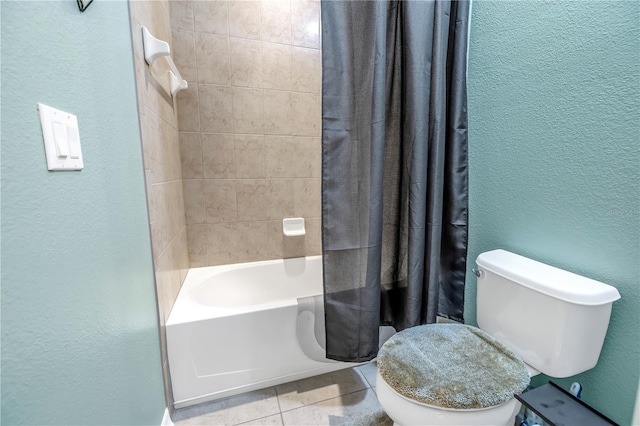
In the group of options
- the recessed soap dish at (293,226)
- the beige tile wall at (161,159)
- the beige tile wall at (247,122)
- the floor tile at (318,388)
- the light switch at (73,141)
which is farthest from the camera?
the recessed soap dish at (293,226)

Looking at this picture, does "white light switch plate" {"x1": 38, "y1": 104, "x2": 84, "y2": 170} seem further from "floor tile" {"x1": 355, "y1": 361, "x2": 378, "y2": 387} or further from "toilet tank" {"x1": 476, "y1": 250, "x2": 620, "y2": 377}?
"floor tile" {"x1": 355, "y1": 361, "x2": 378, "y2": 387}

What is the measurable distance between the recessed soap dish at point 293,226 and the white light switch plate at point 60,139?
4.75ft

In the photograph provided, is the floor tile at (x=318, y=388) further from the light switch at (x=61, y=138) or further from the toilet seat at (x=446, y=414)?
the light switch at (x=61, y=138)

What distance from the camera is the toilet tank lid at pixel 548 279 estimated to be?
2.88 ft

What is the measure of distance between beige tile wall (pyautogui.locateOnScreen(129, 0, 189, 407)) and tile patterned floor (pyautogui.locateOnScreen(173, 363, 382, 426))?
202 mm

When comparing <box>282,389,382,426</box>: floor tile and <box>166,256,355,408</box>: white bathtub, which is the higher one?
<box>166,256,355,408</box>: white bathtub

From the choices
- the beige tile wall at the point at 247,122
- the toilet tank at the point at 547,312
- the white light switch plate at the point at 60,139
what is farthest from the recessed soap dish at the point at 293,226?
the white light switch plate at the point at 60,139

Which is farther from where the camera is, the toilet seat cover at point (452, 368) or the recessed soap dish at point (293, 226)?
the recessed soap dish at point (293, 226)

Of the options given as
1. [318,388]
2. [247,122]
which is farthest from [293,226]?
[318,388]

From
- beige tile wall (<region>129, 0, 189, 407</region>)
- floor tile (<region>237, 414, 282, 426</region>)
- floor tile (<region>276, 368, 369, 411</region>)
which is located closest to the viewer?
beige tile wall (<region>129, 0, 189, 407</region>)

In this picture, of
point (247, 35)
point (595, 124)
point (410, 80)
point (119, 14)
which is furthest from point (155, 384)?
point (247, 35)

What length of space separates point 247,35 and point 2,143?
5.67 ft

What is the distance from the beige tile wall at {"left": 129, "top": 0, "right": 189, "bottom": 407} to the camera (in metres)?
1.12

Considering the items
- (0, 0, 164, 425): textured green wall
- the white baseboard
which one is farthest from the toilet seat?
the white baseboard
